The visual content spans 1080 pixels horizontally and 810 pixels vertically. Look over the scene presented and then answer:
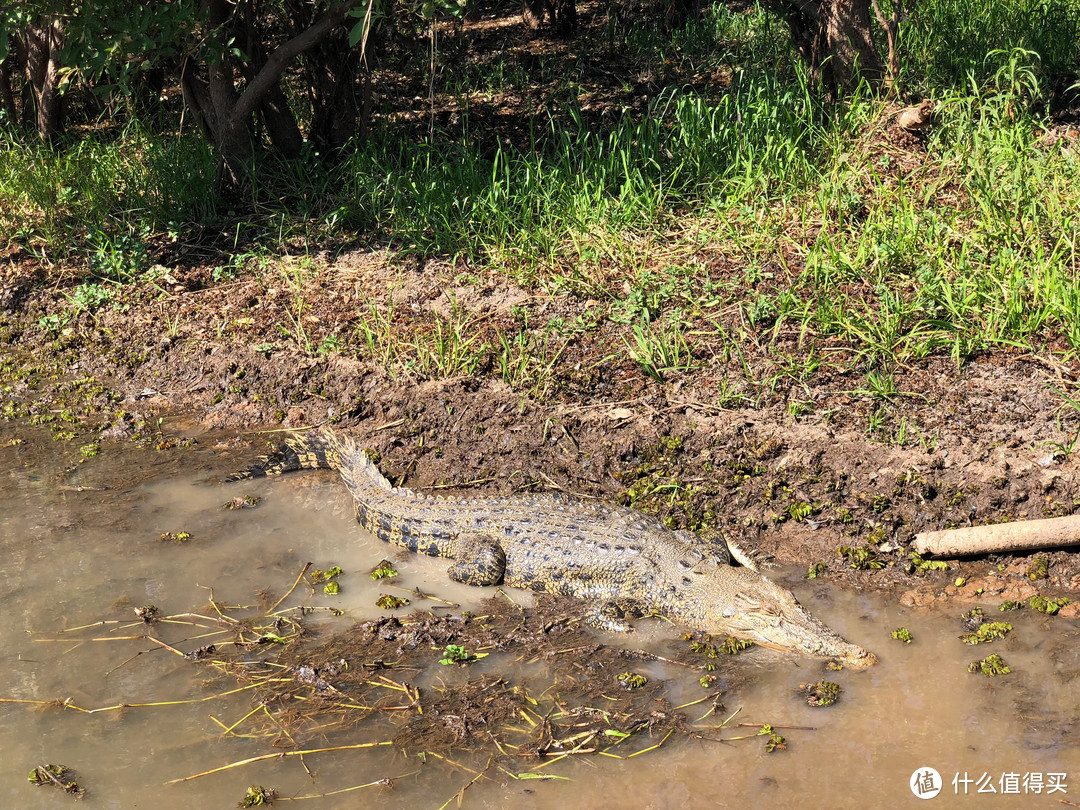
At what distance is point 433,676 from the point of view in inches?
138

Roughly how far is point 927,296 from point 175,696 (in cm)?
410

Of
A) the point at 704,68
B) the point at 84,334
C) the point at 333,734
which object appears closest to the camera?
the point at 333,734

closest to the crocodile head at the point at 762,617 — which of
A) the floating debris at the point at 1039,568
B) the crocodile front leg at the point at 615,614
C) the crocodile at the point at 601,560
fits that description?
the crocodile at the point at 601,560

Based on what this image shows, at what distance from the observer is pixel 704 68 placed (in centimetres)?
823

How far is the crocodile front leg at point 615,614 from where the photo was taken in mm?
3842

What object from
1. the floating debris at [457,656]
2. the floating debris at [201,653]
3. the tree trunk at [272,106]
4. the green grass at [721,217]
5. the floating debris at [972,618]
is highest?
the tree trunk at [272,106]

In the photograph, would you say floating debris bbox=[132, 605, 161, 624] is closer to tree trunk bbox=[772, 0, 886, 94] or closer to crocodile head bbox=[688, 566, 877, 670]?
crocodile head bbox=[688, 566, 877, 670]

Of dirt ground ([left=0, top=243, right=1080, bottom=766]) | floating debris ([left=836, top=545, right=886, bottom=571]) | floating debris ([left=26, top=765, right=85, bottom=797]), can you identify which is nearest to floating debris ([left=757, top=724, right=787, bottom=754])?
dirt ground ([left=0, top=243, right=1080, bottom=766])

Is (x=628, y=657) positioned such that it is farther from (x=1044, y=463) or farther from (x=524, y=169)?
(x=524, y=169)

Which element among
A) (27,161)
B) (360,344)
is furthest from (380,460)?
(27,161)

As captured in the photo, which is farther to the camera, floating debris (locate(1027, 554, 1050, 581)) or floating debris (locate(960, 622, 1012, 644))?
floating debris (locate(1027, 554, 1050, 581))

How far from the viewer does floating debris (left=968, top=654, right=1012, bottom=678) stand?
10.9 ft

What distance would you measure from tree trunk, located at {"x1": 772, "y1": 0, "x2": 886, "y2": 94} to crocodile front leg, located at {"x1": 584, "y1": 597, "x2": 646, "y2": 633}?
4374 millimetres

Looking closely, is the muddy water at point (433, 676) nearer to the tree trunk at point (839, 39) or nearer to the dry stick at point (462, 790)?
the dry stick at point (462, 790)
